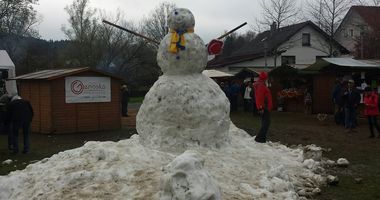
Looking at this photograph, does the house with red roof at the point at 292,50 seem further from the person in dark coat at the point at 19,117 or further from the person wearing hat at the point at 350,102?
Answer: the person in dark coat at the point at 19,117

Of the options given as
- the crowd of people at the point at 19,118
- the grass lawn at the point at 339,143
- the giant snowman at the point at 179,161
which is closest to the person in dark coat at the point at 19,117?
the crowd of people at the point at 19,118

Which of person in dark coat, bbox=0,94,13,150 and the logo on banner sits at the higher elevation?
the logo on banner

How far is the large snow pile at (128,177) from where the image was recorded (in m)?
6.05

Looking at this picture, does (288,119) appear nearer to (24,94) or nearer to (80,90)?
(80,90)

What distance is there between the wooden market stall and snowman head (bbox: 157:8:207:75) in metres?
7.29

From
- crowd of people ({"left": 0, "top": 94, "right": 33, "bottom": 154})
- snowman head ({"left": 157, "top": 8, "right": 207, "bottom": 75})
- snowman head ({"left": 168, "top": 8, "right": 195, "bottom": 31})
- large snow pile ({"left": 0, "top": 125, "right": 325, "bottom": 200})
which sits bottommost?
large snow pile ({"left": 0, "top": 125, "right": 325, "bottom": 200})

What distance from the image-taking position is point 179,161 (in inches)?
216

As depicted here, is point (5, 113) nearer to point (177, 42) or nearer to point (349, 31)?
point (177, 42)

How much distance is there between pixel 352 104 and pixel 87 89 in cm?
894

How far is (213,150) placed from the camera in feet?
26.7

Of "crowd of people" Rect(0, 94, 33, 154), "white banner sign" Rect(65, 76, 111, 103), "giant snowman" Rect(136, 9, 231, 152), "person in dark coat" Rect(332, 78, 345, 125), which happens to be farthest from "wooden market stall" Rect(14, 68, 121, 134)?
"person in dark coat" Rect(332, 78, 345, 125)

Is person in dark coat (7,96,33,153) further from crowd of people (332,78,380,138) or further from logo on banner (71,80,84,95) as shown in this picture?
crowd of people (332,78,380,138)

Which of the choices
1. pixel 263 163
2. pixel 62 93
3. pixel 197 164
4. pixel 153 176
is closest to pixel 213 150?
pixel 263 163

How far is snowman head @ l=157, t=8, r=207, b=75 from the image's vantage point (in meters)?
8.47
